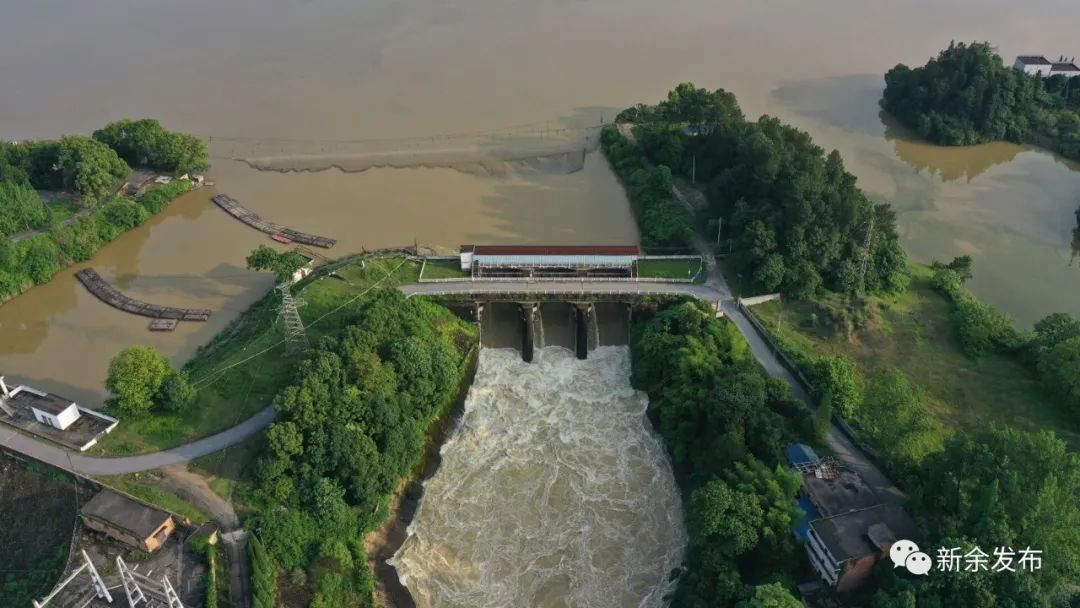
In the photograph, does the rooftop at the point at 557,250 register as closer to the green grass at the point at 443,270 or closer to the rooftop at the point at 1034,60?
the green grass at the point at 443,270

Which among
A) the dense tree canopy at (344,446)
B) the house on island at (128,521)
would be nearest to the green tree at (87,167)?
the dense tree canopy at (344,446)

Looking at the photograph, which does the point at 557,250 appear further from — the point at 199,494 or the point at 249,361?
the point at 199,494

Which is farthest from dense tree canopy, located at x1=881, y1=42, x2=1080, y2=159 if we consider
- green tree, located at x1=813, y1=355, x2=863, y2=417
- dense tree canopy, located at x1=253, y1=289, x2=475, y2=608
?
dense tree canopy, located at x1=253, y1=289, x2=475, y2=608

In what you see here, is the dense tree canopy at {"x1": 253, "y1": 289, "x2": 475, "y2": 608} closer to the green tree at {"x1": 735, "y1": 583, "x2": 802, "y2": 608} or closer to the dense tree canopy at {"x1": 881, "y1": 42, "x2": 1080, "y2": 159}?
the green tree at {"x1": 735, "y1": 583, "x2": 802, "y2": 608}

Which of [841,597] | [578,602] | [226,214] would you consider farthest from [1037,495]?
[226,214]

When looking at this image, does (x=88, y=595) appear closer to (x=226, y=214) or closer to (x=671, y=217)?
(x=226, y=214)

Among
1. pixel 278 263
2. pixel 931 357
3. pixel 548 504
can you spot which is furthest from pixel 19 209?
pixel 931 357
